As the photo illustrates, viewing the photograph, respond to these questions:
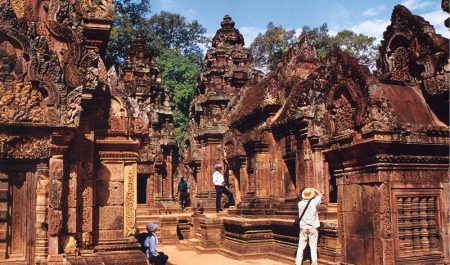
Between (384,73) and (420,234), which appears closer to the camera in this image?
(420,234)

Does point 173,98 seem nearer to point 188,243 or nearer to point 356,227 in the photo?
point 188,243

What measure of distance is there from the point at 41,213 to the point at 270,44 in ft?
130

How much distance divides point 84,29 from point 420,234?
18.8ft

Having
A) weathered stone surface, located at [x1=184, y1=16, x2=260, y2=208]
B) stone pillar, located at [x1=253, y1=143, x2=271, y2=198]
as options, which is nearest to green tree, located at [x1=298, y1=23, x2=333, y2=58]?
weathered stone surface, located at [x1=184, y1=16, x2=260, y2=208]

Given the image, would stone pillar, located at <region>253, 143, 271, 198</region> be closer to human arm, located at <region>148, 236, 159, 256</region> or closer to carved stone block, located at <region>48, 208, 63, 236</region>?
human arm, located at <region>148, 236, 159, 256</region>

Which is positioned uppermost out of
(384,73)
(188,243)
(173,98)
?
(173,98)

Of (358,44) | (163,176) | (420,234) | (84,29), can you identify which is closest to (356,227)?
(420,234)

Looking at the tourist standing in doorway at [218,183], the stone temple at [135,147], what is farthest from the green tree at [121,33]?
the stone temple at [135,147]

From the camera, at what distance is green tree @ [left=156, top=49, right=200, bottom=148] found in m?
37.2

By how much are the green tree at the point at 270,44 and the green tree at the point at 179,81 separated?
6.53 m

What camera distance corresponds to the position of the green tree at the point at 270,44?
44562 mm

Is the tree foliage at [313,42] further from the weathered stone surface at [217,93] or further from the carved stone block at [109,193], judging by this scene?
the carved stone block at [109,193]

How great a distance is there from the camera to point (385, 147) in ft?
18.2

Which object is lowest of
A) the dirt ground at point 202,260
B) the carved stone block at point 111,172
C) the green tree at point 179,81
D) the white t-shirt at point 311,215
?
the dirt ground at point 202,260
